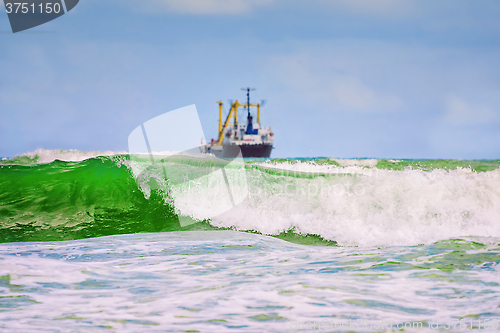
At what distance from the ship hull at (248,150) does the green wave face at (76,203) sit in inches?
1708

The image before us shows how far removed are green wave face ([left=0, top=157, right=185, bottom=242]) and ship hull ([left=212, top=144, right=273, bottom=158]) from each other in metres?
43.4

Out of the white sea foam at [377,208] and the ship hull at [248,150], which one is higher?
the ship hull at [248,150]

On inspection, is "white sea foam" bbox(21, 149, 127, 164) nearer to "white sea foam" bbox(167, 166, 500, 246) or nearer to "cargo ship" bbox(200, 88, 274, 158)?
"white sea foam" bbox(167, 166, 500, 246)

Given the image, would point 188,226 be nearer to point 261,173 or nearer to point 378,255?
point 261,173

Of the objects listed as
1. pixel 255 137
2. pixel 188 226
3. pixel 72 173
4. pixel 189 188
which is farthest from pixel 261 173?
pixel 255 137

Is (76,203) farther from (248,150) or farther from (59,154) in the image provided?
(248,150)

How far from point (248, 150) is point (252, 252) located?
49.0m

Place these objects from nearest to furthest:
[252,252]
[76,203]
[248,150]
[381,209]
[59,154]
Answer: [252,252], [381,209], [76,203], [59,154], [248,150]

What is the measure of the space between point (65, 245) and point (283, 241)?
147 inches

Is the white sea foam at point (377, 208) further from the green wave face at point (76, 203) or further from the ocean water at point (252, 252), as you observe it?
the green wave face at point (76, 203)

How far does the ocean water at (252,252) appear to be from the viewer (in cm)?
322

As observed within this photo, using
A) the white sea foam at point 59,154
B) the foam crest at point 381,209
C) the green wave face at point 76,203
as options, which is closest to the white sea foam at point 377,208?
the foam crest at point 381,209

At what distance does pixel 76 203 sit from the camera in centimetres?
897

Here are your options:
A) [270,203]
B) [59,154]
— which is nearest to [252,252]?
[270,203]
